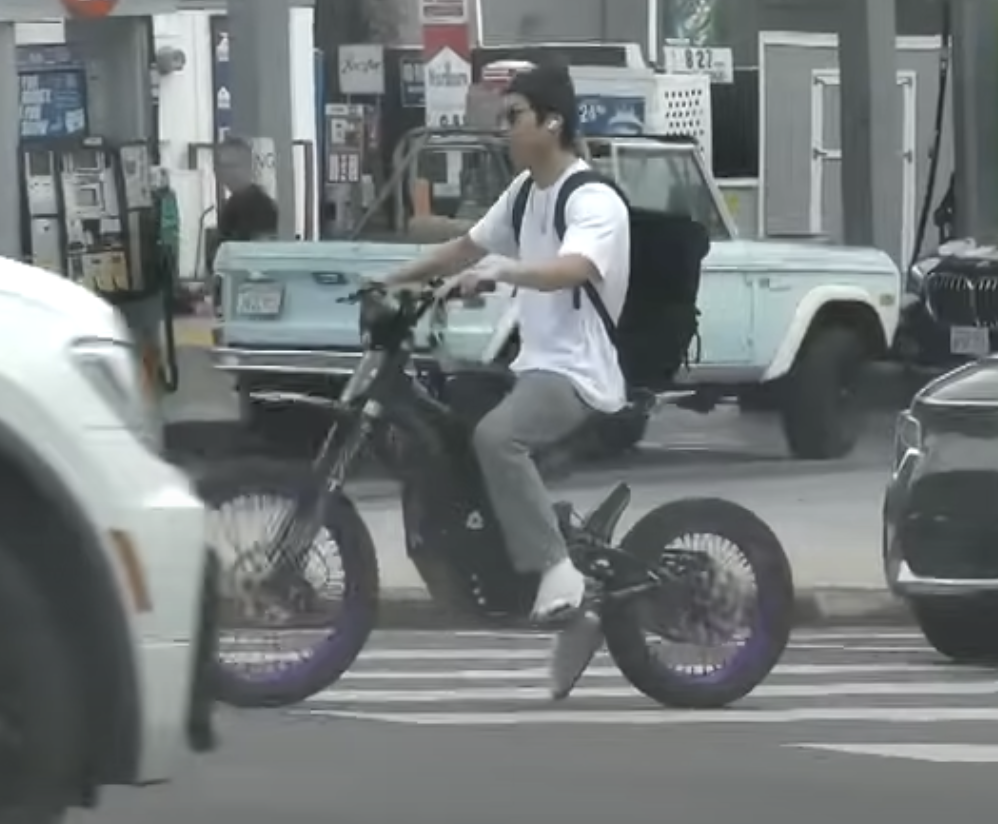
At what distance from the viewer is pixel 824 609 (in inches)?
483

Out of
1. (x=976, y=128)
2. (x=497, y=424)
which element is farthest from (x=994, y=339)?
(x=497, y=424)

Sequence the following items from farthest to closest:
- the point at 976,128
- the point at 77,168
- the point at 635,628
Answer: the point at 976,128, the point at 77,168, the point at 635,628

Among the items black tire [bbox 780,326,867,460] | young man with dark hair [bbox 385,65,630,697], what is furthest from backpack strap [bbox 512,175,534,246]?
black tire [bbox 780,326,867,460]

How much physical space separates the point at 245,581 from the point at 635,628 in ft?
4.34

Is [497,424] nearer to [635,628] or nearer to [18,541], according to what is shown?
[635,628]

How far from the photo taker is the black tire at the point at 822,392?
17.3m

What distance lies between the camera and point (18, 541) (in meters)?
5.70

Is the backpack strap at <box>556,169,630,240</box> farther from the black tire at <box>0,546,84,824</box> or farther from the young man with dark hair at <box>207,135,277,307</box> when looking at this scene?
the young man with dark hair at <box>207,135,277,307</box>

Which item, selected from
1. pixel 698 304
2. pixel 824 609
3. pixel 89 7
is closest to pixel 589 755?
pixel 824 609

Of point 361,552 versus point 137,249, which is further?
point 137,249

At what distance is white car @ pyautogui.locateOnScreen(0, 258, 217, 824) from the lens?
5590 millimetres

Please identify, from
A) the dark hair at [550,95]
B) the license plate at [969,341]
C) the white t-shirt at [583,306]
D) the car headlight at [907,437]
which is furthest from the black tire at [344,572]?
the license plate at [969,341]

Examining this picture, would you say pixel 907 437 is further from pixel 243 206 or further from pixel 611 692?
pixel 243 206

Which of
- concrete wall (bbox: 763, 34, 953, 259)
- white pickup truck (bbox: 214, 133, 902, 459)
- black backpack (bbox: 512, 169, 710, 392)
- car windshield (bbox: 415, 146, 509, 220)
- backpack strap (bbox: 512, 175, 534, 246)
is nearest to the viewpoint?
backpack strap (bbox: 512, 175, 534, 246)
